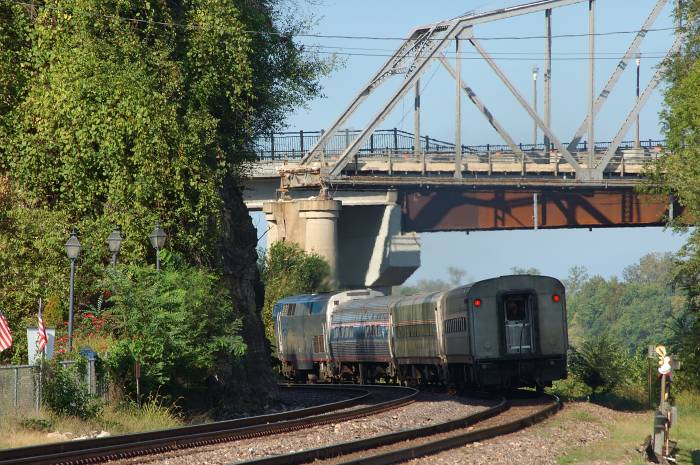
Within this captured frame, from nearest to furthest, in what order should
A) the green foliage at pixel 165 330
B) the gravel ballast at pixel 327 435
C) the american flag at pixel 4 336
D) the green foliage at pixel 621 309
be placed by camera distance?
the gravel ballast at pixel 327 435
the american flag at pixel 4 336
the green foliage at pixel 165 330
the green foliage at pixel 621 309

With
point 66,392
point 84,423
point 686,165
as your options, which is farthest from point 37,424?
point 686,165

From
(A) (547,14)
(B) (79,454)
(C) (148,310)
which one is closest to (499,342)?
(C) (148,310)

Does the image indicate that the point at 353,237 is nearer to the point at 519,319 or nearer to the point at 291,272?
the point at 291,272

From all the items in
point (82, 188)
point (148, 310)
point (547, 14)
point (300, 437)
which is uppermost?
point (547, 14)

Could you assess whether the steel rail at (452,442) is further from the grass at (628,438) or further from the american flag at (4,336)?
the american flag at (4,336)

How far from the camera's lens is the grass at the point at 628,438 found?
1972cm

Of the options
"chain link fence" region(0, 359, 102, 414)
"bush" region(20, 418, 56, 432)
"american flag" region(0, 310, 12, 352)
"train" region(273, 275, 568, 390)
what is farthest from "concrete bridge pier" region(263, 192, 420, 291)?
"bush" region(20, 418, 56, 432)

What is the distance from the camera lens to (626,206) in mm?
73062

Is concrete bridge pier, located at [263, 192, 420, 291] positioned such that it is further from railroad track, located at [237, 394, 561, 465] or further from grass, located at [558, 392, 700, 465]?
railroad track, located at [237, 394, 561, 465]

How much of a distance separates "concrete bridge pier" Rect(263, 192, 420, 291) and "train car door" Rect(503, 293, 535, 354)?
124ft

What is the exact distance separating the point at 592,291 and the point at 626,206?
9967 cm

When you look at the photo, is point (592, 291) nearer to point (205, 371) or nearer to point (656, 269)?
point (656, 269)

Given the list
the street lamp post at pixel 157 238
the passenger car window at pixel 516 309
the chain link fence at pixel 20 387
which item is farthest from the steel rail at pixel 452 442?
the street lamp post at pixel 157 238

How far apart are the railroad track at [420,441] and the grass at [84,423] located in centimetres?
560
